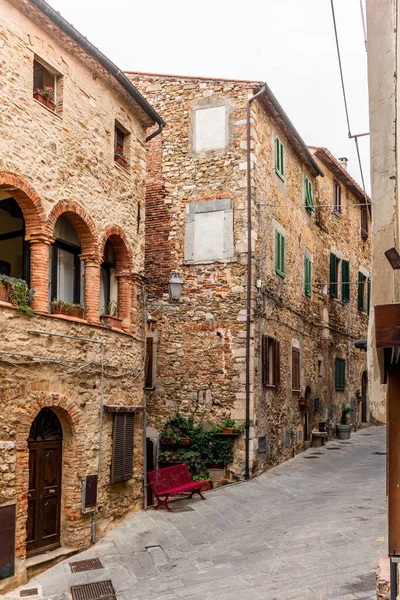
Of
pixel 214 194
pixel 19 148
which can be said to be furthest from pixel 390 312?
pixel 214 194

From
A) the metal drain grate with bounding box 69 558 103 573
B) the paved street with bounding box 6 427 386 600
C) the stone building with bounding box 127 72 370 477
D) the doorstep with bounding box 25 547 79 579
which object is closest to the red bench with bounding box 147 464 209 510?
the paved street with bounding box 6 427 386 600

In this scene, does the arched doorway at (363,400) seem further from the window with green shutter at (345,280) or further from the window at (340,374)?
the window with green shutter at (345,280)

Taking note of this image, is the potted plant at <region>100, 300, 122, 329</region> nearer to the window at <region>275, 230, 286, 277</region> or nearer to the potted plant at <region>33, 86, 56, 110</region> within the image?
the potted plant at <region>33, 86, 56, 110</region>

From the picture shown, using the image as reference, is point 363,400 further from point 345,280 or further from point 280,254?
point 280,254

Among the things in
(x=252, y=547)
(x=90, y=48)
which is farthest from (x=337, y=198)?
(x=252, y=547)

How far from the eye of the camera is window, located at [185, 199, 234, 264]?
1600cm

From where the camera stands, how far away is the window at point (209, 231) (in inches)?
630

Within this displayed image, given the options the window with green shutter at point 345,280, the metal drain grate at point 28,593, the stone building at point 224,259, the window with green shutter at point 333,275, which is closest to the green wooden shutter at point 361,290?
the window with green shutter at point 345,280

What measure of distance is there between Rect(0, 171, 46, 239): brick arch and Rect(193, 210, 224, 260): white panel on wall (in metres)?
6.52

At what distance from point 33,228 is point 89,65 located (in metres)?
3.24

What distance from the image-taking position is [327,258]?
23.1m

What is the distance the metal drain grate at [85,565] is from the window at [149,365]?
251 inches

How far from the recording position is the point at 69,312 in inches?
426

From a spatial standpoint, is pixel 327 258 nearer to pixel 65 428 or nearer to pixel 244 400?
pixel 244 400
